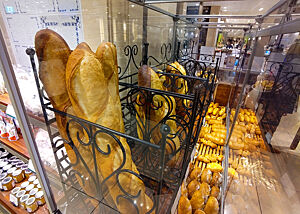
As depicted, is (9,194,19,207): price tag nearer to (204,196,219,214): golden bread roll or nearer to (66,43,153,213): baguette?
(66,43,153,213): baguette

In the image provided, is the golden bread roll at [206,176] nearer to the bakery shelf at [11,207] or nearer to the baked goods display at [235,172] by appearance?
the baked goods display at [235,172]

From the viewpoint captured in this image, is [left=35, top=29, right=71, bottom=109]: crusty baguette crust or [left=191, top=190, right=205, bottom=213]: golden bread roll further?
[left=191, top=190, right=205, bottom=213]: golden bread roll

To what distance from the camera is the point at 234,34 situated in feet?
6.87

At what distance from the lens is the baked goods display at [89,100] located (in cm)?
42

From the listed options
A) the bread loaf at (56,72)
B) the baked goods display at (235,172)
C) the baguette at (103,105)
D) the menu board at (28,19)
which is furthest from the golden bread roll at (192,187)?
the menu board at (28,19)

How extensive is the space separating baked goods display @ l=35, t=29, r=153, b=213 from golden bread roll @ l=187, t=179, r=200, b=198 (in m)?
0.62

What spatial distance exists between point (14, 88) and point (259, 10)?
1535 millimetres

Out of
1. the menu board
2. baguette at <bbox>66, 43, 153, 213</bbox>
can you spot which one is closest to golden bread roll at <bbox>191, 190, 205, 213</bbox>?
baguette at <bbox>66, 43, 153, 213</bbox>

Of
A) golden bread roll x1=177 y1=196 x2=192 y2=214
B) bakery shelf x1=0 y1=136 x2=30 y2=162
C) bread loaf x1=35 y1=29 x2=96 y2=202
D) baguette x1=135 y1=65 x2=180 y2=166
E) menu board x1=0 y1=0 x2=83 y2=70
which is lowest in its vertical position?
golden bread roll x1=177 y1=196 x2=192 y2=214

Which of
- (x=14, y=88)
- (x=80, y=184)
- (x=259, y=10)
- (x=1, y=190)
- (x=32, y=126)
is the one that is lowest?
(x=1, y=190)

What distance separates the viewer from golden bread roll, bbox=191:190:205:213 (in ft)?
3.05

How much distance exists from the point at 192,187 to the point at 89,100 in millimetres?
907

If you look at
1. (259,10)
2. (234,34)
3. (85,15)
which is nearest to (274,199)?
(85,15)

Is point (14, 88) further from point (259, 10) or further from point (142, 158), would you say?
point (259, 10)
